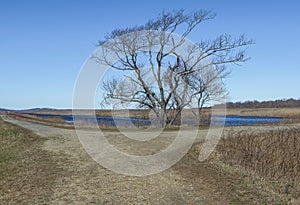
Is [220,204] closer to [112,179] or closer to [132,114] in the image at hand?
[112,179]

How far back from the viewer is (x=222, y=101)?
25453 millimetres

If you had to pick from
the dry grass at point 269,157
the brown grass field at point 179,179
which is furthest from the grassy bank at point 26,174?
the dry grass at point 269,157

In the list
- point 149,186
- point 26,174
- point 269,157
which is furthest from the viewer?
point 269,157

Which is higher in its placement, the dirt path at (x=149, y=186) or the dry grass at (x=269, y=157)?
the dry grass at (x=269, y=157)

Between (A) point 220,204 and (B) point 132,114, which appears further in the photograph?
(B) point 132,114

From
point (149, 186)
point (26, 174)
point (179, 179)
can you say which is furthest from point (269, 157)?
point (26, 174)

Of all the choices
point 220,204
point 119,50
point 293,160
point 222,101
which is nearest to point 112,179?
point 220,204

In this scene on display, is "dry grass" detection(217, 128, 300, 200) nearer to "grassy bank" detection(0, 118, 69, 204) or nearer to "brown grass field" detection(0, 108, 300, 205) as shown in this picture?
"brown grass field" detection(0, 108, 300, 205)

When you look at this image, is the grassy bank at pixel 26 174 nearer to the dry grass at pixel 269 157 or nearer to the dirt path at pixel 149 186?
the dirt path at pixel 149 186

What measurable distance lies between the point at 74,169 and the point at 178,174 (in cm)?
274

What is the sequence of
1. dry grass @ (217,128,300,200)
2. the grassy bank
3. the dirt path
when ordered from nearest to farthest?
the dirt path < the grassy bank < dry grass @ (217,128,300,200)

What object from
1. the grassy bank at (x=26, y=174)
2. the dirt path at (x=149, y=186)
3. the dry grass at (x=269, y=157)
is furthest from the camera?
the dry grass at (x=269, y=157)

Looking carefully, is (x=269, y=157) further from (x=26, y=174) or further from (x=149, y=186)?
(x=26, y=174)

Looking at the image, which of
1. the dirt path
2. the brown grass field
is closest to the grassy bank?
the brown grass field
